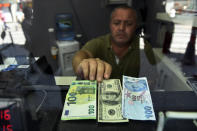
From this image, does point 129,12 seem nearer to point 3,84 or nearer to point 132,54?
point 132,54

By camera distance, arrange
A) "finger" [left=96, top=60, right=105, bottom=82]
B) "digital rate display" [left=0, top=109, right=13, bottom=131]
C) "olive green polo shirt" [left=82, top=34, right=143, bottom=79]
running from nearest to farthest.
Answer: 1. "digital rate display" [left=0, top=109, right=13, bottom=131]
2. "finger" [left=96, top=60, right=105, bottom=82]
3. "olive green polo shirt" [left=82, top=34, right=143, bottom=79]

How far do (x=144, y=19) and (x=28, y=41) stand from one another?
4.91 feet

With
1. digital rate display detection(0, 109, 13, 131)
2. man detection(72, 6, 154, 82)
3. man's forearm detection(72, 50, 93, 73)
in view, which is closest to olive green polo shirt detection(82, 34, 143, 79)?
man detection(72, 6, 154, 82)

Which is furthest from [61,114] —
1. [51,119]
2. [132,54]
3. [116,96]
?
[132,54]

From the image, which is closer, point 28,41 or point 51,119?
point 51,119

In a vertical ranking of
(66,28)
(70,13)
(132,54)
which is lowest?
(132,54)

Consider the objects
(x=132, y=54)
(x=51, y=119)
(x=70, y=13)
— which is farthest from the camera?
(x=70, y=13)

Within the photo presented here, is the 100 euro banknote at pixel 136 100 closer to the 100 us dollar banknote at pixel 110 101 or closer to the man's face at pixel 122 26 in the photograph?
the 100 us dollar banknote at pixel 110 101

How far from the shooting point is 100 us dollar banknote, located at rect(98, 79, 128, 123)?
0.30m

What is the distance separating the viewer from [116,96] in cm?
36

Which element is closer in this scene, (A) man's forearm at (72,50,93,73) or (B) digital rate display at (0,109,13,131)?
(B) digital rate display at (0,109,13,131)

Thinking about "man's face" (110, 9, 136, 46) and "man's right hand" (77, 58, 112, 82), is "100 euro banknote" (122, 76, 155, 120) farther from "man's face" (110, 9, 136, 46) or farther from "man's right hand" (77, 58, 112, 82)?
"man's face" (110, 9, 136, 46)

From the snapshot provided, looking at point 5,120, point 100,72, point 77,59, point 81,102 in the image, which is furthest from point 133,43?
point 5,120

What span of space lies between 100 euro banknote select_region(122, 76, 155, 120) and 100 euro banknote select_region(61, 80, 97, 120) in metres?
0.07
